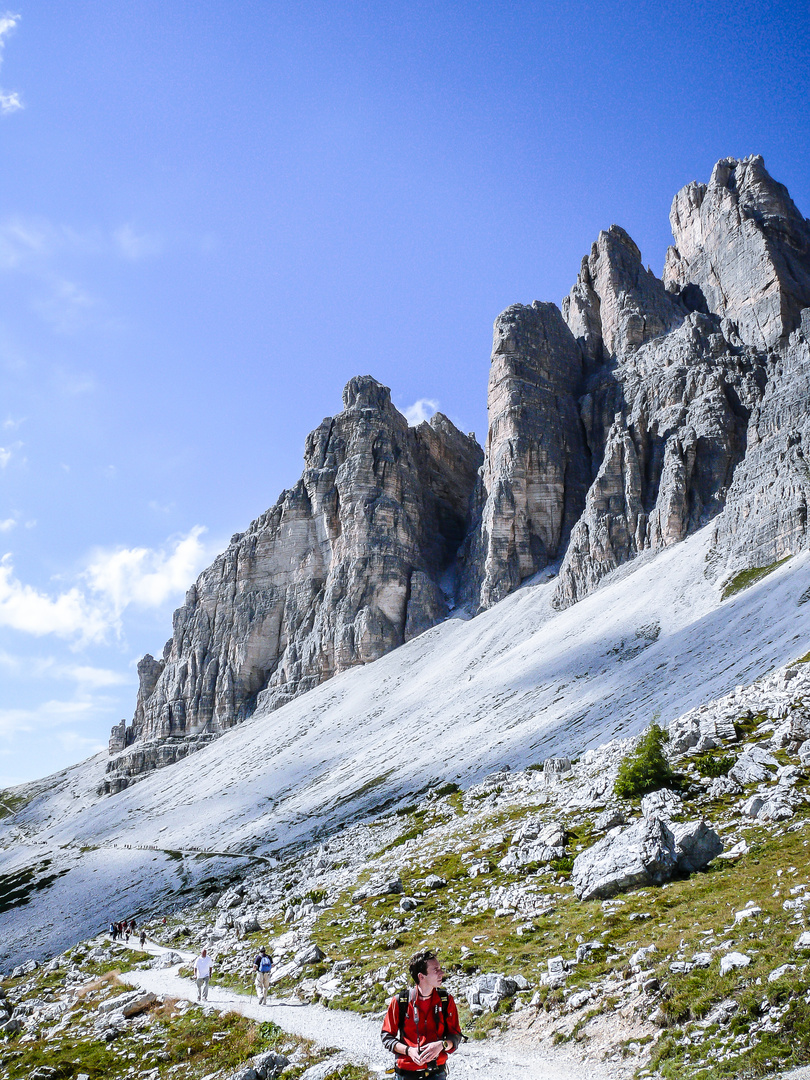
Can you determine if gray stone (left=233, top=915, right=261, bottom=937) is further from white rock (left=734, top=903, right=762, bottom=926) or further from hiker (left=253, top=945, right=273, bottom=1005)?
white rock (left=734, top=903, right=762, bottom=926)

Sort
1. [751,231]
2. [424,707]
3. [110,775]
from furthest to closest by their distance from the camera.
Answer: [110,775] → [751,231] → [424,707]

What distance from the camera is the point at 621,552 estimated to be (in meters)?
101

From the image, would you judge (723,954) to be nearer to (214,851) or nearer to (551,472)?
(214,851)

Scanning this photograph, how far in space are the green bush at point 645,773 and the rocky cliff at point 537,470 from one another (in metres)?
67.2

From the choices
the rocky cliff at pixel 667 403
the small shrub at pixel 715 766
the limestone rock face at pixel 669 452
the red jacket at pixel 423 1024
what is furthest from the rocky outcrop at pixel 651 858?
the limestone rock face at pixel 669 452

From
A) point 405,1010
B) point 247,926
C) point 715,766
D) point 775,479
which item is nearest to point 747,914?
point 405,1010

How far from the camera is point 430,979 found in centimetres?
759

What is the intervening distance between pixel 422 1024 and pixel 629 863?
14393mm

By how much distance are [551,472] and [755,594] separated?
68.7 meters

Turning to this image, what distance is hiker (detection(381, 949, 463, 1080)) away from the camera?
24.3 ft

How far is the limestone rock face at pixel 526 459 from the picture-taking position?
4835 inches

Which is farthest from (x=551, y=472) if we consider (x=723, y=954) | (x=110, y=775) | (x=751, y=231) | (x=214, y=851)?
(x=723, y=954)

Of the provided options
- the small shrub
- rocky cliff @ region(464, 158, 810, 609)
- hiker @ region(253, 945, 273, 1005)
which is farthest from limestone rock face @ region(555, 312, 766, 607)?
hiker @ region(253, 945, 273, 1005)

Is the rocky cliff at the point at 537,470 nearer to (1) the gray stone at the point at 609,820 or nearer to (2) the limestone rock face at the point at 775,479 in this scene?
(2) the limestone rock face at the point at 775,479
